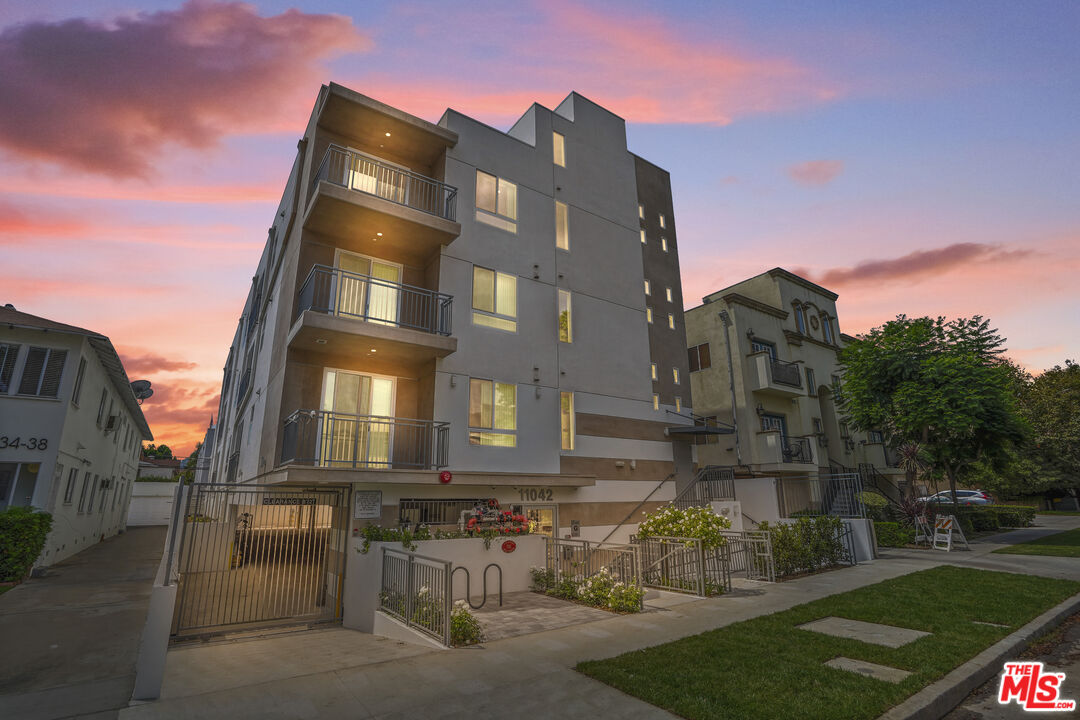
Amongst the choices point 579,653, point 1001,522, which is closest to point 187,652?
point 579,653

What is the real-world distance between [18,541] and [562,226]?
63.6 ft

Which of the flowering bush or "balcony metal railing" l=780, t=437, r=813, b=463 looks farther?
"balcony metal railing" l=780, t=437, r=813, b=463

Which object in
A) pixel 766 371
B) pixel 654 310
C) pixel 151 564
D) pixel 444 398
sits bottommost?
pixel 151 564

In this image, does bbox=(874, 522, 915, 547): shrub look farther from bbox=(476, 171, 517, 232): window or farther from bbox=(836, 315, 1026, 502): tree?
bbox=(476, 171, 517, 232): window

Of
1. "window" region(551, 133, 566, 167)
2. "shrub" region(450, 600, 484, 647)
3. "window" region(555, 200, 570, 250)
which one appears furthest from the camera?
"window" region(551, 133, 566, 167)

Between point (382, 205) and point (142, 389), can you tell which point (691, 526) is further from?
point (142, 389)

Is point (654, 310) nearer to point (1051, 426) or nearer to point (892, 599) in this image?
point (892, 599)

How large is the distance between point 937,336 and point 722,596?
63.5 feet

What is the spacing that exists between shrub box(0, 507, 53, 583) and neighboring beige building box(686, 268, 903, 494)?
2514cm

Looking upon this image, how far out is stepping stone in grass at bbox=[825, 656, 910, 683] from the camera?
6.11 m

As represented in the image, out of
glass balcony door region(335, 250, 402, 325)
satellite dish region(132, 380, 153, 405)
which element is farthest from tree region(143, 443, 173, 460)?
glass balcony door region(335, 250, 402, 325)

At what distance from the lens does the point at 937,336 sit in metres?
22.8

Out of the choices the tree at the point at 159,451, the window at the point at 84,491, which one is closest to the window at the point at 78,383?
the window at the point at 84,491

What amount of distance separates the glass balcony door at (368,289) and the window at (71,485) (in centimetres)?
1383
